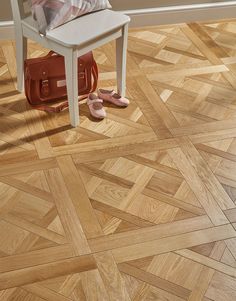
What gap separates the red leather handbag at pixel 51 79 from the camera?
176 cm

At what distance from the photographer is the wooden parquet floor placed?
1276 millimetres

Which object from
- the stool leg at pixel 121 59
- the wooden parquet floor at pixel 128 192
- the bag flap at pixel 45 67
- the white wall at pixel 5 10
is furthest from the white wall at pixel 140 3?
the bag flap at pixel 45 67

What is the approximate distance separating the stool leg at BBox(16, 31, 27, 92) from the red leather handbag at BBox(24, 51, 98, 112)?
76 millimetres

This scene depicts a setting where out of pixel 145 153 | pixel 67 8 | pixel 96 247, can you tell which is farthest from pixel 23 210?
pixel 67 8

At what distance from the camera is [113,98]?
1.91 m

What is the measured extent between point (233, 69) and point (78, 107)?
821 millimetres

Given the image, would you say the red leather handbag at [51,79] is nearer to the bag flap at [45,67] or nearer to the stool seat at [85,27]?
the bag flap at [45,67]

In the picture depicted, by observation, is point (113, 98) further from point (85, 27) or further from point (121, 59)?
point (85, 27)

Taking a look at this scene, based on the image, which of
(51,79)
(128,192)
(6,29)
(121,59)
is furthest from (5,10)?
(128,192)

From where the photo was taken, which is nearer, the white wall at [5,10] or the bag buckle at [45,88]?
the bag buckle at [45,88]

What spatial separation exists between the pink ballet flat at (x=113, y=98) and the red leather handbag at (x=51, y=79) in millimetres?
51

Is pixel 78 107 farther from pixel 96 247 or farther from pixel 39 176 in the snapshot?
pixel 96 247

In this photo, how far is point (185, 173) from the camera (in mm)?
1629

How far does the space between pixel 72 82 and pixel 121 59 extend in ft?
0.92
